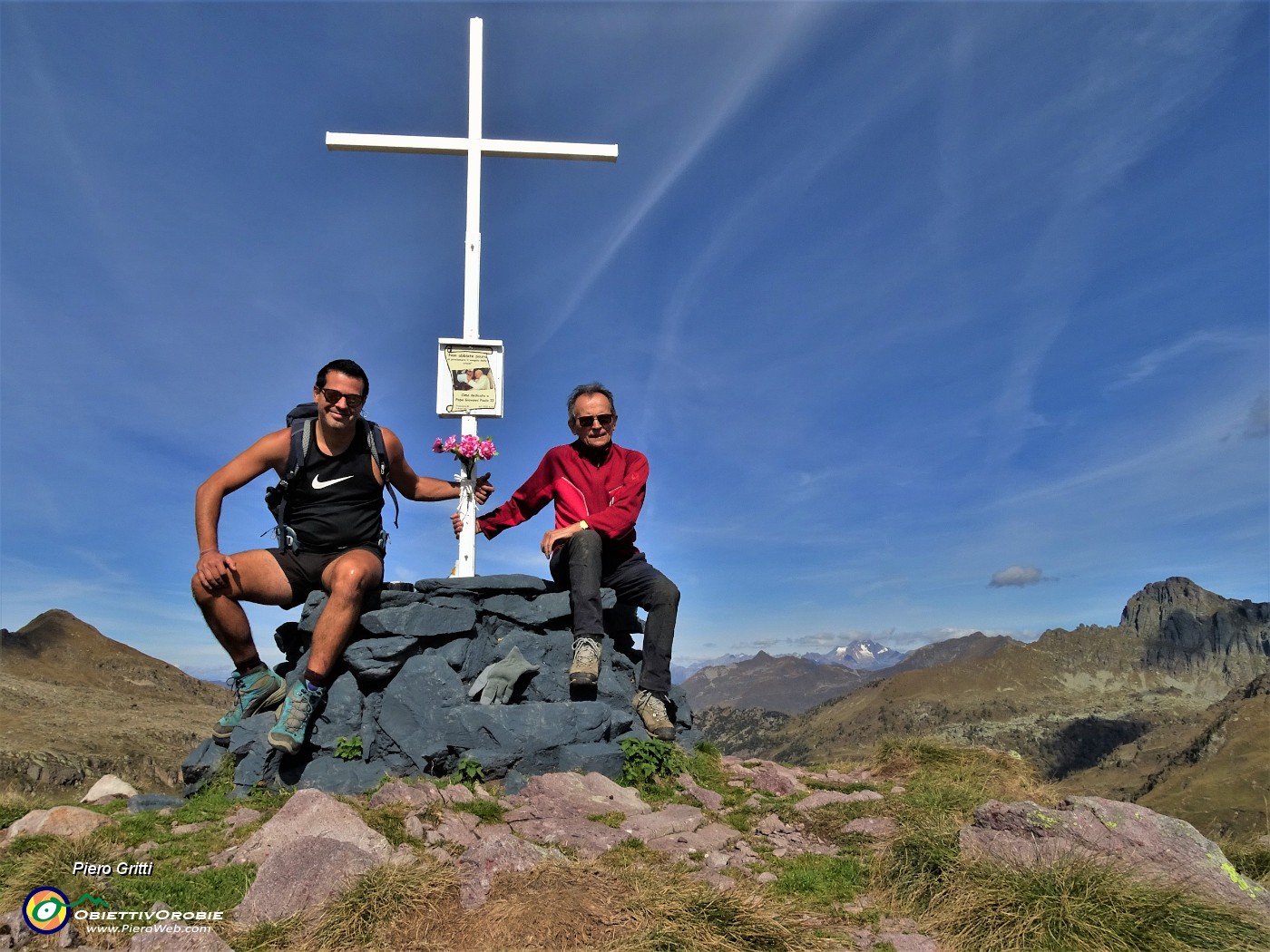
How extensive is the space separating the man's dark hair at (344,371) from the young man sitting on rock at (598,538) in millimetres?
1989

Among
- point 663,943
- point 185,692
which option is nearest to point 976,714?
point 185,692

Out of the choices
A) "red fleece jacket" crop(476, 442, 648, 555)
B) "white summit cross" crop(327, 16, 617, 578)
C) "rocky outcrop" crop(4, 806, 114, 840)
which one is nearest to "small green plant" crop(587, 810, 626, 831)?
"red fleece jacket" crop(476, 442, 648, 555)

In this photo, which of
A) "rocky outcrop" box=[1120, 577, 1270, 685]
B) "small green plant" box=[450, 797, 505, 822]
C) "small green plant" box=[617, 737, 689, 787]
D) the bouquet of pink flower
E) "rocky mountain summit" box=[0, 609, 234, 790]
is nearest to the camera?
"small green plant" box=[450, 797, 505, 822]

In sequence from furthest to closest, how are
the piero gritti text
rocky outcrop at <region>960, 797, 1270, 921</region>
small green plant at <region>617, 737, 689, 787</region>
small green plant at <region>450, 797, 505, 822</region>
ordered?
small green plant at <region>617, 737, 689, 787</region> → small green plant at <region>450, 797, 505, 822</region> → the piero gritti text → rocky outcrop at <region>960, 797, 1270, 921</region>

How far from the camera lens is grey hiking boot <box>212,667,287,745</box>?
21.0 feet

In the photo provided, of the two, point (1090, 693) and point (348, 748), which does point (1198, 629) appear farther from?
point (348, 748)

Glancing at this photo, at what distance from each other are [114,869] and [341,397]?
3.54 m

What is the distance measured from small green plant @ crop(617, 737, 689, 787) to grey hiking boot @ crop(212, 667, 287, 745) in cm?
311

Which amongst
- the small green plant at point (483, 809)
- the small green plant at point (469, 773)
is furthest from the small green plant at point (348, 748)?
the small green plant at point (483, 809)

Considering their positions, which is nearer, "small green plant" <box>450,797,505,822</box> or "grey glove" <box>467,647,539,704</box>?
"small green plant" <box>450,797,505,822</box>

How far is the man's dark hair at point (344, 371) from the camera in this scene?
20.2 feet

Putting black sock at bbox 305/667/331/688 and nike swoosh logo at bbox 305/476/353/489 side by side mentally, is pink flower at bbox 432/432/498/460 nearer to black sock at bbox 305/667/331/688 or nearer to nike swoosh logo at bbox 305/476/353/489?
nike swoosh logo at bbox 305/476/353/489

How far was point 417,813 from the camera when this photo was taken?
4949 millimetres

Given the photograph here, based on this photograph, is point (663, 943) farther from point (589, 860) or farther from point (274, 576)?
point (274, 576)
